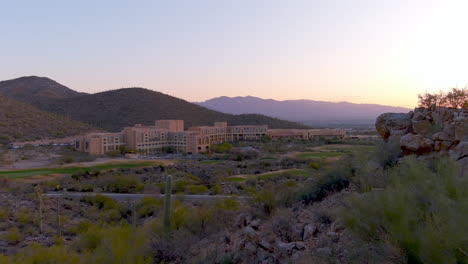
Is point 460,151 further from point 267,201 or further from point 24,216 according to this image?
point 24,216

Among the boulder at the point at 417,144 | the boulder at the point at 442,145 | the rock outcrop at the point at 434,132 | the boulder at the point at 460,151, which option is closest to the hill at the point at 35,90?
the rock outcrop at the point at 434,132

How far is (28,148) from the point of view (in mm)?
54312

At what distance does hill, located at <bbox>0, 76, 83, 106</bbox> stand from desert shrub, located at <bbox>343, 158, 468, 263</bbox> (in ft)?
387

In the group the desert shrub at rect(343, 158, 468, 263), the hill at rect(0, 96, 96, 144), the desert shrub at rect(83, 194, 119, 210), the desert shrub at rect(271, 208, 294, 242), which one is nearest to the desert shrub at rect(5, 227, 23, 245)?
the desert shrub at rect(83, 194, 119, 210)

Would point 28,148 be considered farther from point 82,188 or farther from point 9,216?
point 9,216

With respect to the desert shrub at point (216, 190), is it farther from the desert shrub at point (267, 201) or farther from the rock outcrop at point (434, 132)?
the rock outcrop at point (434, 132)

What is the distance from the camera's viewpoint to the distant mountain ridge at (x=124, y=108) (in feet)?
322

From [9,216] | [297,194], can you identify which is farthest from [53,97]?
[297,194]

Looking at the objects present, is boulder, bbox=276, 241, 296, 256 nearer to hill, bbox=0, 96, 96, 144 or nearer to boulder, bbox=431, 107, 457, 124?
boulder, bbox=431, 107, 457, 124

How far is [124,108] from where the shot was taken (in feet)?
339

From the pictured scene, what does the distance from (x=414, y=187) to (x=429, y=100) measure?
8.09 meters

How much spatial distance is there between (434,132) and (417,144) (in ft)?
2.89

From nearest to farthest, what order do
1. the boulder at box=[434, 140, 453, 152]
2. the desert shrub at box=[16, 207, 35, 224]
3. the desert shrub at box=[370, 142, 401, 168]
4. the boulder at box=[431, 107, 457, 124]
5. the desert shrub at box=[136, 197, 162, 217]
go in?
the boulder at box=[434, 140, 453, 152] → the boulder at box=[431, 107, 457, 124] → the desert shrub at box=[370, 142, 401, 168] → the desert shrub at box=[16, 207, 35, 224] → the desert shrub at box=[136, 197, 162, 217]

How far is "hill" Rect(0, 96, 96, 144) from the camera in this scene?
64619 mm
